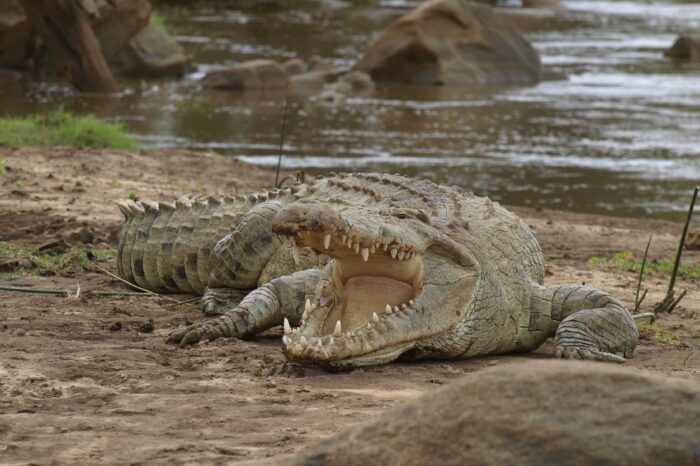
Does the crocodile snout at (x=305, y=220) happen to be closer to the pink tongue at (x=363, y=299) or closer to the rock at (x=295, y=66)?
the pink tongue at (x=363, y=299)

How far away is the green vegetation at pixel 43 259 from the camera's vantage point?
6.37 meters

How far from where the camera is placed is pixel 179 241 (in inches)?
255

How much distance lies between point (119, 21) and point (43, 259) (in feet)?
45.2

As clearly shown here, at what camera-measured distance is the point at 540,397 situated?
261 cm

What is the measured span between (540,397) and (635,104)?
1692 centimetres

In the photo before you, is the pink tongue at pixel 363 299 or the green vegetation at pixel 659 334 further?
Answer: the green vegetation at pixel 659 334

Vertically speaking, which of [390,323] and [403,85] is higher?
[390,323]

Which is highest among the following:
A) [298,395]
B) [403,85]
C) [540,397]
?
[540,397]

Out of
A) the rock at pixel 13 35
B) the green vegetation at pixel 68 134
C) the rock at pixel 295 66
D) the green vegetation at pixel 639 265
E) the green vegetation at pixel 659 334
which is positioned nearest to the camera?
the green vegetation at pixel 659 334

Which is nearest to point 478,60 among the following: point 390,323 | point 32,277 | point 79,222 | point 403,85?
point 403,85

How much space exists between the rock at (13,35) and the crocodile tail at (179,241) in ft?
42.6

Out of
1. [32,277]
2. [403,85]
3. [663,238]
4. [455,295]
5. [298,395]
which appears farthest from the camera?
[403,85]

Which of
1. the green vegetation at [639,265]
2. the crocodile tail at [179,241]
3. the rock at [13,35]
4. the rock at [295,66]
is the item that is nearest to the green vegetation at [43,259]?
the crocodile tail at [179,241]

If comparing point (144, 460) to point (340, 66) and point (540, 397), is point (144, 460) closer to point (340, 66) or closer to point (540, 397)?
point (540, 397)
